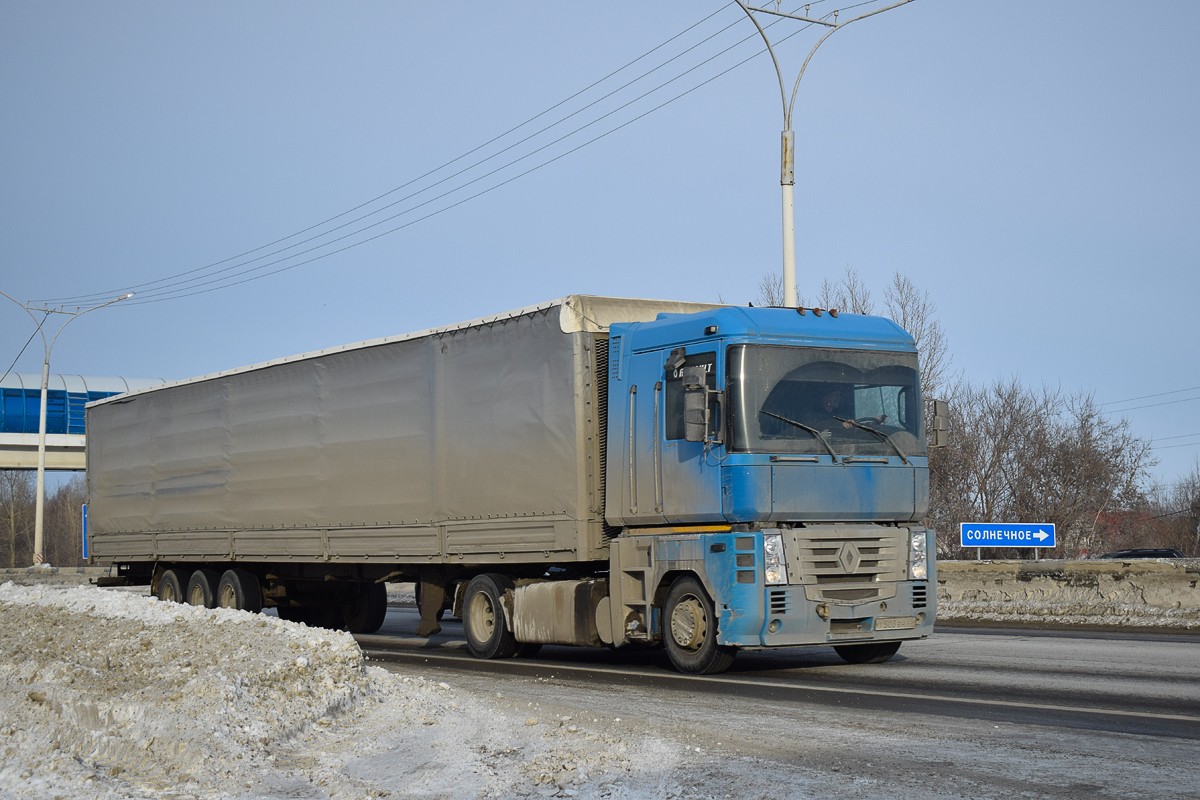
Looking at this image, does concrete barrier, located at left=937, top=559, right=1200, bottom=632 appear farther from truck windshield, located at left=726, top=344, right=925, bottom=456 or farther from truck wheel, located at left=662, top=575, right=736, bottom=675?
truck wheel, located at left=662, top=575, right=736, bottom=675

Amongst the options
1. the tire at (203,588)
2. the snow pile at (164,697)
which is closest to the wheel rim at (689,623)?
the snow pile at (164,697)

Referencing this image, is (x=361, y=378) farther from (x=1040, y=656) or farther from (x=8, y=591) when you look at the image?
(x=1040, y=656)

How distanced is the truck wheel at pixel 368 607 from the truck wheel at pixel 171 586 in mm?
3195

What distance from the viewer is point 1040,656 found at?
1349 centimetres

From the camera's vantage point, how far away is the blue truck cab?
37.9 feet

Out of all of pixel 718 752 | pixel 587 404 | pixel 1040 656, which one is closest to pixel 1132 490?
pixel 1040 656

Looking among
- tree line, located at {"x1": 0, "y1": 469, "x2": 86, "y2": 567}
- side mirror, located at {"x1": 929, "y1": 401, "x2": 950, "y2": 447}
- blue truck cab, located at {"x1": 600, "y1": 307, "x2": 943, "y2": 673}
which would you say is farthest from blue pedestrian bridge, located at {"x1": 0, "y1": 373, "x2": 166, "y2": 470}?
side mirror, located at {"x1": 929, "y1": 401, "x2": 950, "y2": 447}

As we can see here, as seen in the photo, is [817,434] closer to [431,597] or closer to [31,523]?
[431,597]

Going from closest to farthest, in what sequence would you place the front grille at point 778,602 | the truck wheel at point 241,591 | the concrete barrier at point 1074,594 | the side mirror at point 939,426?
the front grille at point 778,602
the side mirror at point 939,426
the concrete barrier at point 1074,594
the truck wheel at point 241,591

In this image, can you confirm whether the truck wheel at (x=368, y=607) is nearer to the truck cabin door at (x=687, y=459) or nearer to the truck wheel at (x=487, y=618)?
the truck wheel at (x=487, y=618)

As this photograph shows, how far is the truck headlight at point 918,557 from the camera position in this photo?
1234 centimetres

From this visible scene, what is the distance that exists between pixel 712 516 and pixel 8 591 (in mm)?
12178

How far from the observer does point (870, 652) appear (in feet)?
43.7

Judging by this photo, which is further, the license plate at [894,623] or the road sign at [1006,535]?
the road sign at [1006,535]
